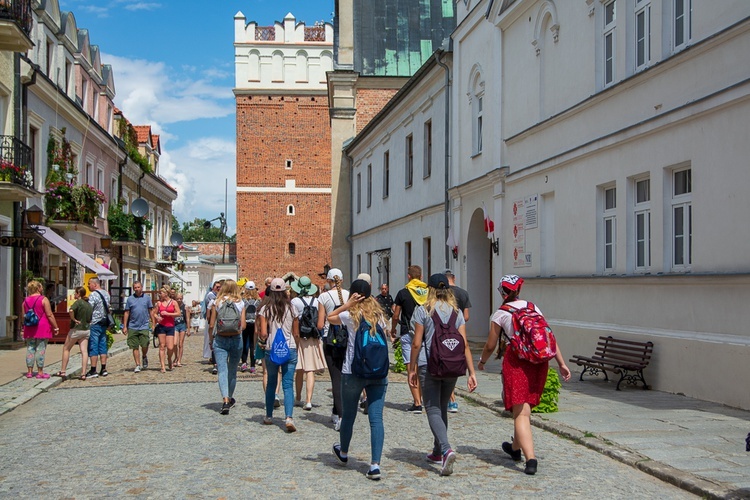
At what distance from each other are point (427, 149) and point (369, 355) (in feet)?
63.9

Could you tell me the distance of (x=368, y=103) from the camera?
125 feet

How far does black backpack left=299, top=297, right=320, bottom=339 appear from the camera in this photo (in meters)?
10.2

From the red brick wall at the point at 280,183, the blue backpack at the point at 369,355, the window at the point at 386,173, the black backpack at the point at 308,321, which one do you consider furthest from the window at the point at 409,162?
the red brick wall at the point at 280,183

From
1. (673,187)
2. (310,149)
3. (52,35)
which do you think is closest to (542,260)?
(673,187)

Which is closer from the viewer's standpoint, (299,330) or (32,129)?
(299,330)

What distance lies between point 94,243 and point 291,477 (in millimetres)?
25222

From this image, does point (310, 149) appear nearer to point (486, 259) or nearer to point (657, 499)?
point (486, 259)

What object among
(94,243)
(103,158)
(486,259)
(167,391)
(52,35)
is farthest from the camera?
(103,158)

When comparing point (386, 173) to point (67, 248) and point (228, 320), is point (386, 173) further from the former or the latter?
point (228, 320)

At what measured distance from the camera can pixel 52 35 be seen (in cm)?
2589

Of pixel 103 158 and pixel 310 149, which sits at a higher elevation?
pixel 310 149

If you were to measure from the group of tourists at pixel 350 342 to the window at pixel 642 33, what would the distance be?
4.64 m

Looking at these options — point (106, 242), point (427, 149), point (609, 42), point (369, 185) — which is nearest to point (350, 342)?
point (609, 42)

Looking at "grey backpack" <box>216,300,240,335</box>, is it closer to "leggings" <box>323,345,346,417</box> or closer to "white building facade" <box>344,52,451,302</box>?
"leggings" <box>323,345,346,417</box>
